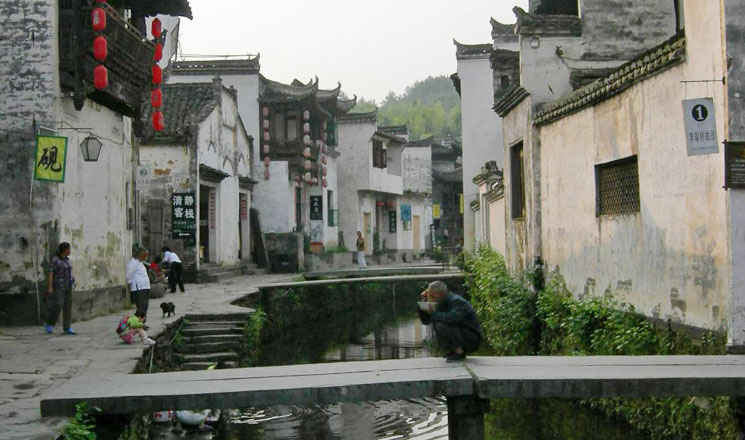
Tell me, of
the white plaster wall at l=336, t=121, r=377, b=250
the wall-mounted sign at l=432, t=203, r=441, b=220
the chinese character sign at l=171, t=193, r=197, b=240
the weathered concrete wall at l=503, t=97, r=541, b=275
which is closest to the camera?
the weathered concrete wall at l=503, t=97, r=541, b=275

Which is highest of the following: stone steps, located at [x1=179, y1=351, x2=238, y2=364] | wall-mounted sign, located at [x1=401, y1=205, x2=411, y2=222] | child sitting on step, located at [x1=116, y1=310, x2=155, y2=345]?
wall-mounted sign, located at [x1=401, y1=205, x2=411, y2=222]

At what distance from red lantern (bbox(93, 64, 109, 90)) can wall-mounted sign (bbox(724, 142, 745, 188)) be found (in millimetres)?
9310

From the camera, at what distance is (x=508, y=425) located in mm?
10125

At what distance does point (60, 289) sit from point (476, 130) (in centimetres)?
1913

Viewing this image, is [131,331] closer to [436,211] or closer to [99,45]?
[99,45]

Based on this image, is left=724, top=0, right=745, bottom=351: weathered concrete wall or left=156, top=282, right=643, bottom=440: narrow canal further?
left=156, top=282, right=643, bottom=440: narrow canal

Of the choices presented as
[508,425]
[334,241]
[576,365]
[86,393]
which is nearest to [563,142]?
[508,425]

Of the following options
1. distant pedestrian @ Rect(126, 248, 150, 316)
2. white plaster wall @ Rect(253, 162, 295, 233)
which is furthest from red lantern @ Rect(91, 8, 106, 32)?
white plaster wall @ Rect(253, 162, 295, 233)

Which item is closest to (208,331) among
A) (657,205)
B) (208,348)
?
(208,348)

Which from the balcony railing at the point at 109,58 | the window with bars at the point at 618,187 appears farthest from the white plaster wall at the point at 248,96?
the window with bars at the point at 618,187

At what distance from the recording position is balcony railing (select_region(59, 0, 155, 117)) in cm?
1250

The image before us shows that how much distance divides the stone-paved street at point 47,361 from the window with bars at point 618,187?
613 centimetres

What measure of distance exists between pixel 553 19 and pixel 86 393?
33.6 feet

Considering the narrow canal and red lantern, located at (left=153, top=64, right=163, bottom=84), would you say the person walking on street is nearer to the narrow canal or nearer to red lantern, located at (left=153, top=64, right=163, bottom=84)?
the narrow canal
